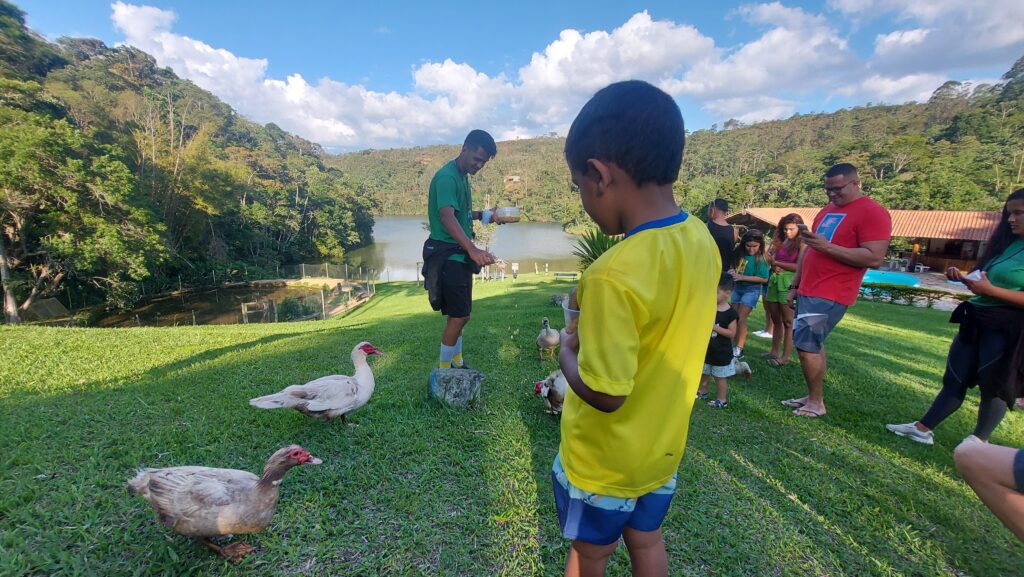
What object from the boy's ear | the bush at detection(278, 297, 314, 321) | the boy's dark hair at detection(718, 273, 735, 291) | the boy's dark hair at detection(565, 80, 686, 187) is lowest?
the bush at detection(278, 297, 314, 321)

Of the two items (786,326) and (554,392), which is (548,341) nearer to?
(554,392)

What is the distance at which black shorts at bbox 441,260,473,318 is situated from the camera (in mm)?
3312

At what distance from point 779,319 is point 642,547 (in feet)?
15.1

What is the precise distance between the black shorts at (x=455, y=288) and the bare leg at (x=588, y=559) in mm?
2148

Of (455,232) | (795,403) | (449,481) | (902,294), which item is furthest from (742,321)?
(902,294)

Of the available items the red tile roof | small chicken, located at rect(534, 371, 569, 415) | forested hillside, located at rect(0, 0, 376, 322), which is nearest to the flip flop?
small chicken, located at rect(534, 371, 569, 415)

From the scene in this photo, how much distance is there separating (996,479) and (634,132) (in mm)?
1492

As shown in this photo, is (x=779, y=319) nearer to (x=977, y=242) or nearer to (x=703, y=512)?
(x=703, y=512)

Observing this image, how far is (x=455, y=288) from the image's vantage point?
3324mm

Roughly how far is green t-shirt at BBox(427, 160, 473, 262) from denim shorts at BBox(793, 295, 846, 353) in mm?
2844

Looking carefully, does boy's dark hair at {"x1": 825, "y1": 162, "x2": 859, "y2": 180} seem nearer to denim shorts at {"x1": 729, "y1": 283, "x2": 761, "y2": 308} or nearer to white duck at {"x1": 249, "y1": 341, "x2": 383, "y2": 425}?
denim shorts at {"x1": 729, "y1": 283, "x2": 761, "y2": 308}

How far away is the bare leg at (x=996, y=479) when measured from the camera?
1152mm

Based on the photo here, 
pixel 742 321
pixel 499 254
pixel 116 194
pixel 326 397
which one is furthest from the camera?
pixel 499 254

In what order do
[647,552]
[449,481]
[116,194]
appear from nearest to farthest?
[647,552] → [449,481] → [116,194]
